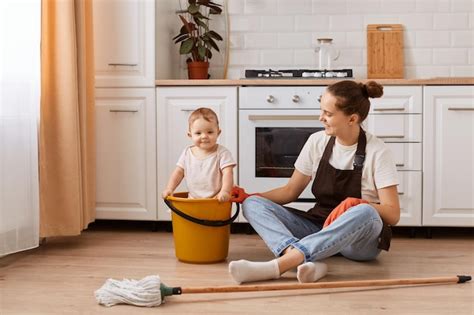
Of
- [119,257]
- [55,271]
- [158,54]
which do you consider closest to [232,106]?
[158,54]

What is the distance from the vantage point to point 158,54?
413 centimetres

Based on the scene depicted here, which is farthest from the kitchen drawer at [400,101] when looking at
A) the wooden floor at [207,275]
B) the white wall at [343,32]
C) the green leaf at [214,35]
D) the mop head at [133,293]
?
the mop head at [133,293]

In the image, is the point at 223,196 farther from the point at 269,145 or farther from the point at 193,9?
the point at 193,9

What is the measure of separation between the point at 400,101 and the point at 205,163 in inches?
47.8

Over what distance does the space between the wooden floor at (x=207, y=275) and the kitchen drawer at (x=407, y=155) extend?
1.28 feet

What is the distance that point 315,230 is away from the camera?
3229 millimetres

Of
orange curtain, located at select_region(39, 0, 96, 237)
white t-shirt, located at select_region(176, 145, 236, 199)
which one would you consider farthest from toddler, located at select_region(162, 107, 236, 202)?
orange curtain, located at select_region(39, 0, 96, 237)

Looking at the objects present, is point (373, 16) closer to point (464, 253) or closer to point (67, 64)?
point (464, 253)

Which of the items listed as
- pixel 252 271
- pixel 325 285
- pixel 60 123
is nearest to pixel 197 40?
pixel 60 123

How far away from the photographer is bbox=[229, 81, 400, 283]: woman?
9.19 feet

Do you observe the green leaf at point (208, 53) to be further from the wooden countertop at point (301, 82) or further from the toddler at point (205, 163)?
the toddler at point (205, 163)

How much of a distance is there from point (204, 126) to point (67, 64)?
0.82 m

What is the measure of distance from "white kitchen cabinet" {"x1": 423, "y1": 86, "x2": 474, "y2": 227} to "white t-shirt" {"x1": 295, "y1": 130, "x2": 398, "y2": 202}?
2.90 feet

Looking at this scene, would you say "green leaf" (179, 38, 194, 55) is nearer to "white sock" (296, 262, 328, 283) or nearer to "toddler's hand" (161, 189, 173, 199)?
"toddler's hand" (161, 189, 173, 199)
